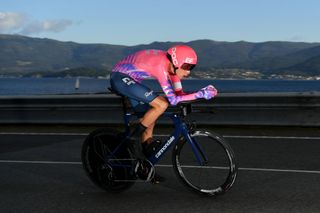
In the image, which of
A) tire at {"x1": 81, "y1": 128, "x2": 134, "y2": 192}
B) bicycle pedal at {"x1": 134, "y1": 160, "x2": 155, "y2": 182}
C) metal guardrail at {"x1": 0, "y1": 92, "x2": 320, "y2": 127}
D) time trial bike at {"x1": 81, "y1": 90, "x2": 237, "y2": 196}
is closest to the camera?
time trial bike at {"x1": 81, "y1": 90, "x2": 237, "y2": 196}

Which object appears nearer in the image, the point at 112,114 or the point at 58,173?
the point at 58,173

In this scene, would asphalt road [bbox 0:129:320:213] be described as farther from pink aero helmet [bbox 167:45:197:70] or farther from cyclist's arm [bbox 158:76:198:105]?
pink aero helmet [bbox 167:45:197:70]

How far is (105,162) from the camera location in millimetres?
6055

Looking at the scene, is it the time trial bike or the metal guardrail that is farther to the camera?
the metal guardrail

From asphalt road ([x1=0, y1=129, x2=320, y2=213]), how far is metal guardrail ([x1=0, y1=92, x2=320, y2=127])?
2072 millimetres

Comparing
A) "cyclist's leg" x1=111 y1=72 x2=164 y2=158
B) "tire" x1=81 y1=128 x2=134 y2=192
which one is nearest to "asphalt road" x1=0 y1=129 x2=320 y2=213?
"tire" x1=81 y1=128 x2=134 y2=192

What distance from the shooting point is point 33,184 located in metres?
6.56

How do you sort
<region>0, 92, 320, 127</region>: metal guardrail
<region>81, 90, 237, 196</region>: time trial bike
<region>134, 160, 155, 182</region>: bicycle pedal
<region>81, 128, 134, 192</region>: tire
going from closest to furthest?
<region>81, 90, 237, 196</region>: time trial bike
<region>134, 160, 155, 182</region>: bicycle pedal
<region>81, 128, 134, 192</region>: tire
<region>0, 92, 320, 127</region>: metal guardrail

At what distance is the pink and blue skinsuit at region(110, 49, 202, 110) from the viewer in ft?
18.1

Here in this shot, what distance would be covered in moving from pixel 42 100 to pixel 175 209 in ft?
29.5

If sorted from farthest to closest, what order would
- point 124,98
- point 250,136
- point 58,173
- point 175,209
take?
A: point 250,136 < point 58,173 < point 124,98 < point 175,209

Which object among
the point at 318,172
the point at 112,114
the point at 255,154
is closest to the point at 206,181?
the point at 318,172

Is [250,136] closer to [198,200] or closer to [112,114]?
[112,114]

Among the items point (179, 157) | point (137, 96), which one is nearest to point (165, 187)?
point (179, 157)
